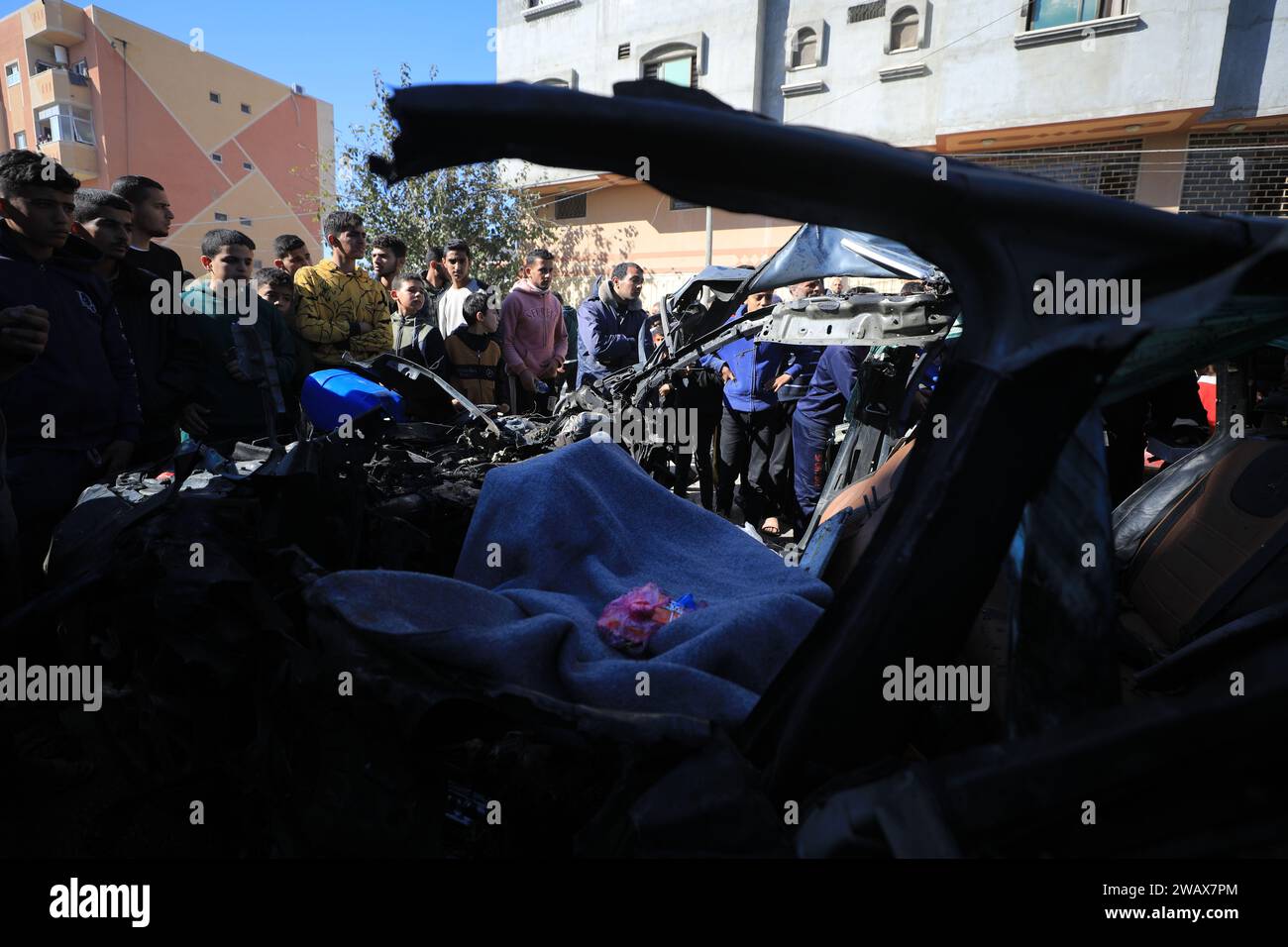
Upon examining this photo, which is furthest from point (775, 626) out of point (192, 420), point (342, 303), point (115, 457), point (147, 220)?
point (342, 303)

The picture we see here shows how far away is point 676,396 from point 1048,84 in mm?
12440

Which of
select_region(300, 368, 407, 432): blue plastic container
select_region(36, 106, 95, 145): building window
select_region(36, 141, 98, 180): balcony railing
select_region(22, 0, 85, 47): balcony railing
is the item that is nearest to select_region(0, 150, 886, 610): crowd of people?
select_region(300, 368, 407, 432): blue plastic container

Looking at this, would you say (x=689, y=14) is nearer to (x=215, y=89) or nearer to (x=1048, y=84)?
(x=1048, y=84)

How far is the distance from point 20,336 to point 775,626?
2583 millimetres

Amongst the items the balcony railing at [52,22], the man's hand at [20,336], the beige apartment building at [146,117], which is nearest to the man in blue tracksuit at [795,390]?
the man's hand at [20,336]

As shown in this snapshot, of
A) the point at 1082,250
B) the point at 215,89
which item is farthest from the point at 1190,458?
the point at 215,89

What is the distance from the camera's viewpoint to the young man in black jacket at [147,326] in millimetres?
3480

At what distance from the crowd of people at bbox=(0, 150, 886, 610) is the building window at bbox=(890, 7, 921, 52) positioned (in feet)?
40.3

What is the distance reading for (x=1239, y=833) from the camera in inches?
38.1

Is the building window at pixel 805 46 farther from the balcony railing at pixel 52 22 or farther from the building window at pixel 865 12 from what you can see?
the balcony railing at pixel 52 22

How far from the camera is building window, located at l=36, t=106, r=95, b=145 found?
73.7 feet

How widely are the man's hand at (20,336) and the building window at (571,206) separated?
1880 cm

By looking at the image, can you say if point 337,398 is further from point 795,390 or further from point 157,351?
point 795,390
